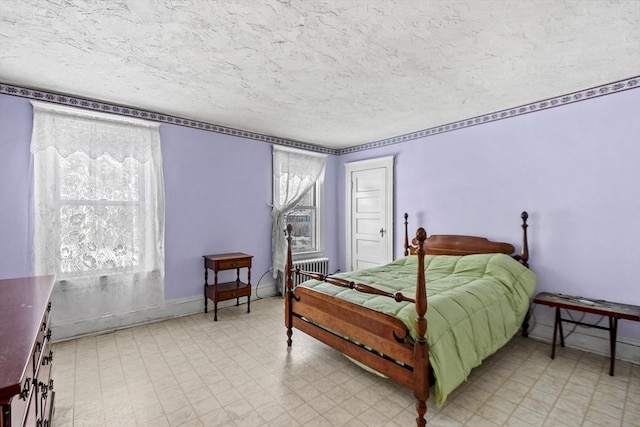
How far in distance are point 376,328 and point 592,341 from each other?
2362 mm

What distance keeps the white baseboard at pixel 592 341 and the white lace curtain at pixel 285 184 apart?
3.27 metres

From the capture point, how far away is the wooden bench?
8.07 feet

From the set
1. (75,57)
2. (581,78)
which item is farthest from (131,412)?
(581,78)

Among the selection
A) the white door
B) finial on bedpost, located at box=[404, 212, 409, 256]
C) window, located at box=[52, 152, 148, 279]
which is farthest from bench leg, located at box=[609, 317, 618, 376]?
window, located at box=[52, 152, 148, 279]

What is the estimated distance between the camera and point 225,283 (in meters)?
4.07

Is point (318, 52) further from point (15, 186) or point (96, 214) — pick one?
point (15, 186)

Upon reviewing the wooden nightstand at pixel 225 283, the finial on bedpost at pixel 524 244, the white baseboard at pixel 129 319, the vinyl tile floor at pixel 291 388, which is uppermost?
the finial on bedpost at pixel 524 244

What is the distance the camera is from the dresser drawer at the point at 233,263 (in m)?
3.72

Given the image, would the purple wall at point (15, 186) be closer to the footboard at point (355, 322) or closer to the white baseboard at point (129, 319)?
the white baseboard at point (129, 319)

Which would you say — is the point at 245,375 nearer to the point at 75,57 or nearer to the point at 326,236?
the point at 75,57

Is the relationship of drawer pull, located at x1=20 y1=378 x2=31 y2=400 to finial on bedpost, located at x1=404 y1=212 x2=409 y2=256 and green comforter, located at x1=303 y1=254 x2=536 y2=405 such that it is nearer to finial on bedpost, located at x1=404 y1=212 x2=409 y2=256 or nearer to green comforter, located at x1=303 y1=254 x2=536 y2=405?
green comforter, located at x1=303 y1=254 x2=536 y2=405

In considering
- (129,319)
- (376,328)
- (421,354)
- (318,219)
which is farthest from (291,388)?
(318,219)

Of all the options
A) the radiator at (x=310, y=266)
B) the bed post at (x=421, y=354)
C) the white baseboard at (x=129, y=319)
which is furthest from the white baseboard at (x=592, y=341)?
the white baseboard at (x=129, y=319)

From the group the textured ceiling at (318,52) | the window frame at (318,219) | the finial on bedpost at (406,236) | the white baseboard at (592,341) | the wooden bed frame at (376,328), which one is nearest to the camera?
the textured ceiling at (318,52)
